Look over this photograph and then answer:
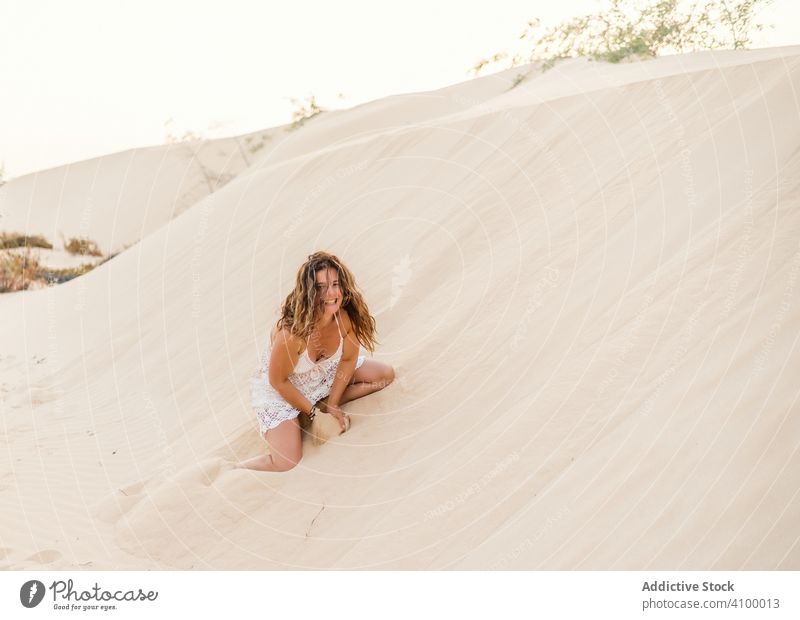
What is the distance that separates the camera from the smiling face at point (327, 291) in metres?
3.55

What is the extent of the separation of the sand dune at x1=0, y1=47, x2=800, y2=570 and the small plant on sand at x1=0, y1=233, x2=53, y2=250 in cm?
576

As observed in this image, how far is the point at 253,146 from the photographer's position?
14797 millimetres

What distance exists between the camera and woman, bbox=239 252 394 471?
358 centimetres

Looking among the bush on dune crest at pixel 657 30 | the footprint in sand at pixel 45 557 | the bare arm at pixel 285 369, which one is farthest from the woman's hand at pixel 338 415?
the bush on dune crest at pixel 657 30

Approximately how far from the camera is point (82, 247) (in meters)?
12.1

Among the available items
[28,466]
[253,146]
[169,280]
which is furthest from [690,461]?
[253,146]

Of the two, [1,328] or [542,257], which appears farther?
[1,328]

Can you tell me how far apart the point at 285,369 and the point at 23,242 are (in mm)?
9935

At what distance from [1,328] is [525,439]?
242 inches

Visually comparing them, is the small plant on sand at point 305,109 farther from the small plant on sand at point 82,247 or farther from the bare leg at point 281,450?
the bare leg at point 281,450

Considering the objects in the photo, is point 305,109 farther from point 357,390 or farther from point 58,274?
point 357,390

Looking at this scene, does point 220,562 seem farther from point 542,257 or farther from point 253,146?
point 253,146

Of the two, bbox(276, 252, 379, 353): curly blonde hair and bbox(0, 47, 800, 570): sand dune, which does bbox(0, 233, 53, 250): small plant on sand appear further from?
bbox(276, 252, 379, 353): curly blonde hair

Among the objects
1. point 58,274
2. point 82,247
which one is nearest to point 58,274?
point 58,274
